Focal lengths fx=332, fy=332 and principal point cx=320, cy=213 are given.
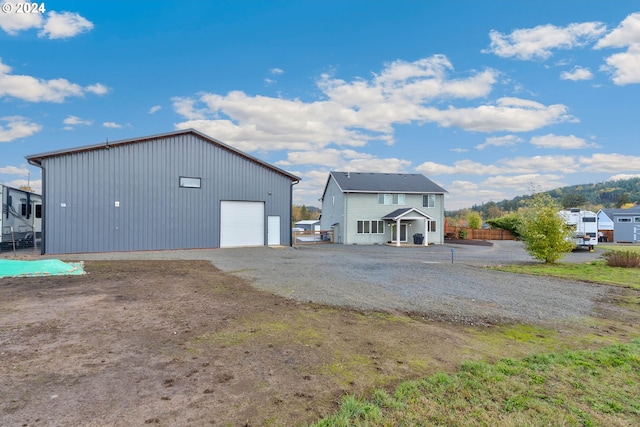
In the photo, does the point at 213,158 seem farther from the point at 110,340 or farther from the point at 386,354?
the point at 386,354

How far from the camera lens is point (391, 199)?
3181 centimetres

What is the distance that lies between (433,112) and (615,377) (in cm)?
2249

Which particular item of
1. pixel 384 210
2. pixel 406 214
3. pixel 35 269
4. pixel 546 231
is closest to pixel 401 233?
pixel 384 210

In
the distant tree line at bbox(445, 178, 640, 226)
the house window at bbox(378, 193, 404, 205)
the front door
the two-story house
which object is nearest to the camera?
Answer: the two-story house

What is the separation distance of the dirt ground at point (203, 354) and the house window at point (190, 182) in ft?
40.7

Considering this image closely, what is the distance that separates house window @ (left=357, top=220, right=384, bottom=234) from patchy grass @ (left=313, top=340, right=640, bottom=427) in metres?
26.7

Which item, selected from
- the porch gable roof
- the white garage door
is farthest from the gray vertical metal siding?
the porch gable roof

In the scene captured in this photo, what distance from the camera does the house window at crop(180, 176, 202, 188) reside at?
1936cm

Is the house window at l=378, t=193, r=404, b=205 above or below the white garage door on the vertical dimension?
above

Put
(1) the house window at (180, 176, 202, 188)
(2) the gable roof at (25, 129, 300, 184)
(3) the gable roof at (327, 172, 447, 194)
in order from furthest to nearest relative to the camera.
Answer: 1. (3) the gable roof at (327, 172, 447, 194)
2. (1) the house window at (180, 176, 202, 188)
3. (2) the gable roof at (25, 129, 300, 184)

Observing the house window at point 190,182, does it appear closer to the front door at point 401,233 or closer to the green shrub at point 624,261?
the front door at point 401,233

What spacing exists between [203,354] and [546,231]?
1657 cm

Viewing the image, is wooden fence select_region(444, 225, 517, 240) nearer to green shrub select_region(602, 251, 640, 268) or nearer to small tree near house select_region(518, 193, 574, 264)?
green shrub select_region(602, 251, 640, 268)

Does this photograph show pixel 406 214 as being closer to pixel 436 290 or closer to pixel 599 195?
pixel 436 290
